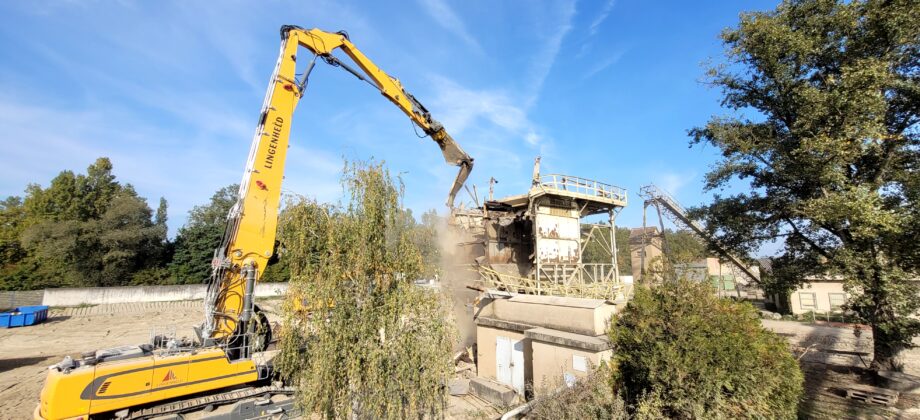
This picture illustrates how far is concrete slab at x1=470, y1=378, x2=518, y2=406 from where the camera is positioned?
43.2 ft

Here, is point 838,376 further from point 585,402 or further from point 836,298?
point 836,298

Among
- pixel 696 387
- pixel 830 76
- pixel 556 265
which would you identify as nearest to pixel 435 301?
pixel 696 387

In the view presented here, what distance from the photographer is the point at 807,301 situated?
102 ft

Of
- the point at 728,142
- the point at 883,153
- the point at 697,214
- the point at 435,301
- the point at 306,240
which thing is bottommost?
the point at 435,301

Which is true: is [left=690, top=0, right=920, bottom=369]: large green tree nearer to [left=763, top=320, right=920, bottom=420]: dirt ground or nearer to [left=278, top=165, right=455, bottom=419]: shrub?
[left=763, top=320, right=920, bottom=420]: dirt ground

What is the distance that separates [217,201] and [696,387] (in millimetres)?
74688

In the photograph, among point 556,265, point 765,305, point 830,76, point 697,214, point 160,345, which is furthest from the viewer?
point 765,305

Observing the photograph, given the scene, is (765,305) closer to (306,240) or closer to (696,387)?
(696,387)

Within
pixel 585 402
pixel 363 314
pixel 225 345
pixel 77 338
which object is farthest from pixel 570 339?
pixel 77 338

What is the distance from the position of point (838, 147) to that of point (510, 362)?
42.2 ft

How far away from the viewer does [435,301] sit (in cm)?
735

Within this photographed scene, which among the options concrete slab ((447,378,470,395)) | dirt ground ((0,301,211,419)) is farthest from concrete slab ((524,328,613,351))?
dirt ground ((0,301,211,419))

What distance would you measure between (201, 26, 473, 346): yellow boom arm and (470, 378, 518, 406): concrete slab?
836cm

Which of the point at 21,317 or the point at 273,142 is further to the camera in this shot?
the point at 21,317
